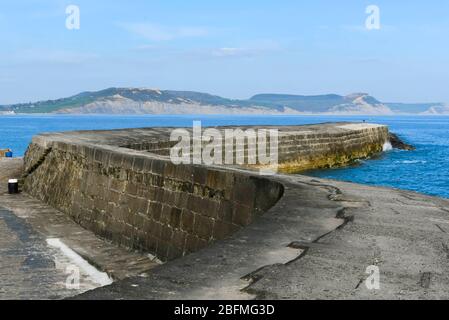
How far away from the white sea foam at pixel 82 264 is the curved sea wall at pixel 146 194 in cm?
80

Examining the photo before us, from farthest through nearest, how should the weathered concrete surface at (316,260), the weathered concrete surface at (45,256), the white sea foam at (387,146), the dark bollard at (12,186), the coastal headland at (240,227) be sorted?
the white sea foam at (387,146) → the dark bollard at (12,186) → the weathered concrete surface at (45,256) → the coastal headland at (240,227) → the weathered concrete surface at (316,260)

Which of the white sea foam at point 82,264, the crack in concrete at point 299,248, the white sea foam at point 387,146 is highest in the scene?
the crack in concrete at point 299,248

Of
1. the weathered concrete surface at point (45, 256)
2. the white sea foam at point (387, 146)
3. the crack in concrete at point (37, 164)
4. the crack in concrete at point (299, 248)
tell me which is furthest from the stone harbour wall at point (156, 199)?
the white sea foam at point (387, 146)

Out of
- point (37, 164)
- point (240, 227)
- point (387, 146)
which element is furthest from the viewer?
point (387, 146)

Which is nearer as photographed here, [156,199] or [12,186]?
[156,199]

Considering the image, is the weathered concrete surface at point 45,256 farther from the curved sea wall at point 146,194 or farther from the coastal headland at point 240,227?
the curved sea wall at point 146,194

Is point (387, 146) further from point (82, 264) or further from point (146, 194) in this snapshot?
point (82, 264)

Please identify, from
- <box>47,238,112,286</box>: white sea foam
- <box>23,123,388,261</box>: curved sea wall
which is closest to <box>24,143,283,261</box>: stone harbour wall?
Result: <box>23,123,388,261</box>: curved sea wall

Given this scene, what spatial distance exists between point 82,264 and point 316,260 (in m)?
4.89

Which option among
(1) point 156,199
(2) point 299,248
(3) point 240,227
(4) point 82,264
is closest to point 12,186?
(4) point 82,264

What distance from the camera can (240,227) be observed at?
6.46 m

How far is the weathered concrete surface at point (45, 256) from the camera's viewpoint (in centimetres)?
668
